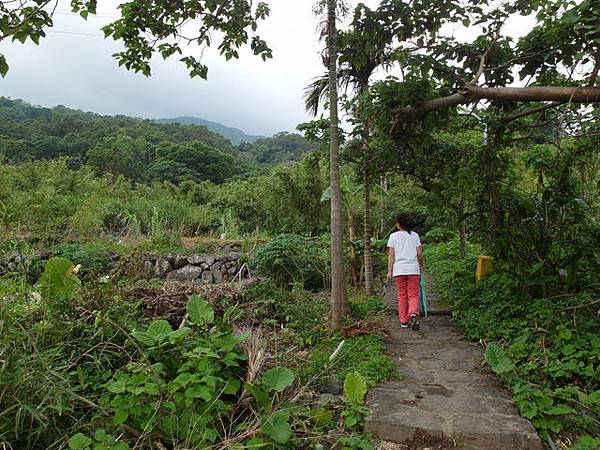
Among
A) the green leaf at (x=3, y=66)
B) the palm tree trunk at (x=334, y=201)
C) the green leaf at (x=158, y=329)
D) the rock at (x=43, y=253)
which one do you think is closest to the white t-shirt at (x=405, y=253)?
the palm tree trunk at (x=334, y=201)

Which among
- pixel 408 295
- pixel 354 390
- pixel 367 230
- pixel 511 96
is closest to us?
pixel 354 390

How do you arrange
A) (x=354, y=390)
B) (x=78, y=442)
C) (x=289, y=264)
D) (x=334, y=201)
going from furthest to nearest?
(x=289, y=264) < (x=334, y=201) < (x=354, y=390) < (x=78, y=442)

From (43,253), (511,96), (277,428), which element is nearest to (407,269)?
(511,96)

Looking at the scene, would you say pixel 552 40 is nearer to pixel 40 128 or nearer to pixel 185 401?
pixel 185 401

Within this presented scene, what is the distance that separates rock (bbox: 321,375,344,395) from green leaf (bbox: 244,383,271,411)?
2.86 ft

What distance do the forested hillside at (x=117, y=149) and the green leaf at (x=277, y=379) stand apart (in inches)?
874

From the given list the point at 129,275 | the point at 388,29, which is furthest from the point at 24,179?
the point at 388,29

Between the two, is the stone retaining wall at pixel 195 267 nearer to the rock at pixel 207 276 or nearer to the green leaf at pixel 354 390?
the rock at pixel 207 276

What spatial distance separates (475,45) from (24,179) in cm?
1321

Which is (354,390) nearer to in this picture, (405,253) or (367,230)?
(405,253)

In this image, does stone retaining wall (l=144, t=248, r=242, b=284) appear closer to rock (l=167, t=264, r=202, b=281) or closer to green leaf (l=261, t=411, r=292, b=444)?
rock (l=167, t=264, r=202, b=281)

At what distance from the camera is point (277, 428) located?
2479 mm

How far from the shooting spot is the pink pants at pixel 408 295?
16.8 ft

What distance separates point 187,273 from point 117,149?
23.5m
